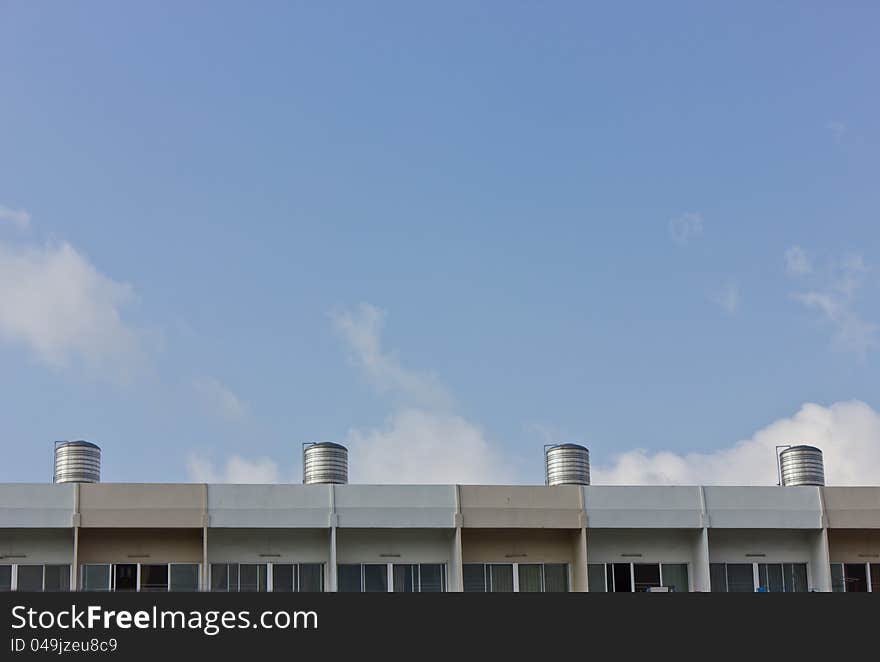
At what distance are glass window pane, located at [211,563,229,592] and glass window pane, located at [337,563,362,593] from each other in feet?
9.97

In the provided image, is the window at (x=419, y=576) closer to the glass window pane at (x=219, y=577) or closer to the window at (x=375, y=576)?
the window at (x=375, y=576)

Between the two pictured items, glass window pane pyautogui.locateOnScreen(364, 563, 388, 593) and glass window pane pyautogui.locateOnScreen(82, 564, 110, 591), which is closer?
glass window pane pyautogui.locateOnScreen(82, 564, 110, 591)

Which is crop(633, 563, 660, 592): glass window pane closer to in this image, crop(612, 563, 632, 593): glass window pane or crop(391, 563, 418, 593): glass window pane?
crop(612, 563, 632, 593): glass window pane

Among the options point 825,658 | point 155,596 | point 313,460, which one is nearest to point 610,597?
point 825,658

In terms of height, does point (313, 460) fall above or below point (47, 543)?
above

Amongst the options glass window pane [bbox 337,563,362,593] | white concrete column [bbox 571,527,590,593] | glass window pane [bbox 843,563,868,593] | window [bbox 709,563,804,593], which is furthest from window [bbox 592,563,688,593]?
glass window pane [bbox 337,563,362,593]

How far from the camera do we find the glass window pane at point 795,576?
37531 mm

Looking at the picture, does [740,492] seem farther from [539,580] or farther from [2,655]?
[2,655]

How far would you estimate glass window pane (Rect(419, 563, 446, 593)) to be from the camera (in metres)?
35.8

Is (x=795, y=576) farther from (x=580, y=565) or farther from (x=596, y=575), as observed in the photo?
(x=580, y=565)

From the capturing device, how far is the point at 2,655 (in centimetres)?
→ 1784

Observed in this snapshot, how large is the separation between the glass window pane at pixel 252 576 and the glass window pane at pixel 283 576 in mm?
294

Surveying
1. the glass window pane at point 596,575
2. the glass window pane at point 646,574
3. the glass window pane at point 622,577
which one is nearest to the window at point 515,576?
the glass window pane at point 596,575

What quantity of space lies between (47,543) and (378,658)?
18.4 meters
